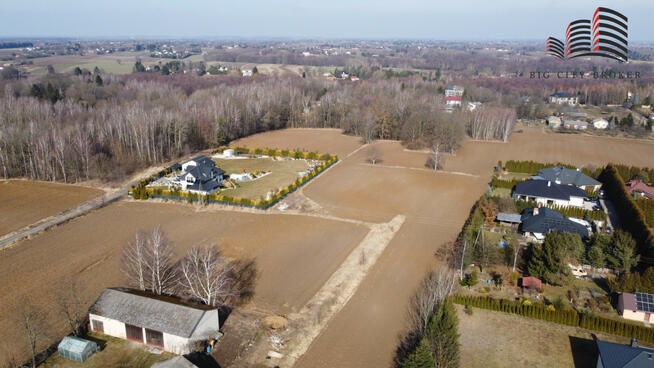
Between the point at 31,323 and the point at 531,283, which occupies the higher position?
the point at 31,323

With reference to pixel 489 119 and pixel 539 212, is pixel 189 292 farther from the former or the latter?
pixel 489 119

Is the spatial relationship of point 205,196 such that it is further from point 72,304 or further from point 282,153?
point 282,153

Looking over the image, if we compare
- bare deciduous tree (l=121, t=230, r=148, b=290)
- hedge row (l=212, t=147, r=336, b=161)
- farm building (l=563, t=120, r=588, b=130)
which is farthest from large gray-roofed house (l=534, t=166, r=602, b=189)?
bare deciduous tree (l=121, t=230, r=148, b=290)

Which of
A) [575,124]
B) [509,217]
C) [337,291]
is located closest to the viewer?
[337,291]

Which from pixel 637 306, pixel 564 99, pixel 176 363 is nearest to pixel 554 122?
pixel 564 99

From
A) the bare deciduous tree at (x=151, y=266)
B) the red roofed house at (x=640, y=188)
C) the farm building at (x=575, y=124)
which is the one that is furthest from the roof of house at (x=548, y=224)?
the farm building at (x=575, y=124)

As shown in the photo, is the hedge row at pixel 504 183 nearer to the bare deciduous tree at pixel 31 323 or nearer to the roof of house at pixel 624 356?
the roof of house at pixel 624 356

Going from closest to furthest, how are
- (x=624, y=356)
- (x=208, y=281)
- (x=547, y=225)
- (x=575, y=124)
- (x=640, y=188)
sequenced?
1. (x=624, y=356)
2. (x=208, y=281)
3. (x=547, y=225)
4. (x=640, y=188)
5. (x=575, y=124)
